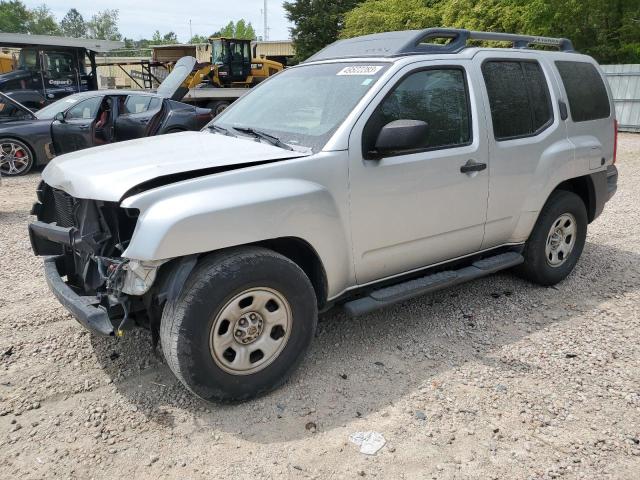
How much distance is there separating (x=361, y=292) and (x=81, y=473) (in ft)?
6.25

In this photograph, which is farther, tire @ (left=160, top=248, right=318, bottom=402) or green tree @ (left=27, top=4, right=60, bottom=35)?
green tree @ (left=27, top=4, right=60, bottom=35)

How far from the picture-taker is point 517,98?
418 cm

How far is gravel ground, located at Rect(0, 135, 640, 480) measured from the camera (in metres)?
2.64

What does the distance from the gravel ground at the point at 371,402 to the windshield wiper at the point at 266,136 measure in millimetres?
1395

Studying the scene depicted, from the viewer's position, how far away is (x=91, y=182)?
2910 millimetres

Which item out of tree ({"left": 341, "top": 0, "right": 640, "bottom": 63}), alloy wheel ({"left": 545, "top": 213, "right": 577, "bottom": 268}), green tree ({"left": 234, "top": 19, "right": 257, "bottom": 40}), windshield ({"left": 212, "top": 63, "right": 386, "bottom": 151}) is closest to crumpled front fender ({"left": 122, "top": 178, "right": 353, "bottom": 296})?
windshield ({"left": 212, "top": 63, "right": 386, "bottom": 151})

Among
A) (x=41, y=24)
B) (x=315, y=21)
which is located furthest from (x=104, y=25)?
(x=315, y=21)

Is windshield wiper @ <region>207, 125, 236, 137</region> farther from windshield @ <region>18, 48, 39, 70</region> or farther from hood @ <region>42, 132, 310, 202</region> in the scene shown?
windshield @ <region>18, 48, 39, 70</region>

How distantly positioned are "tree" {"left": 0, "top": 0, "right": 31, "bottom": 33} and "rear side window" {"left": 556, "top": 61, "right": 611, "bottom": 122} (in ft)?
348

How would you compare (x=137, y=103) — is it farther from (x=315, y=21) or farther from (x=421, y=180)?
(x=315, y=21)

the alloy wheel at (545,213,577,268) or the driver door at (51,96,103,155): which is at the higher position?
the driver door at (51,96,103,155)

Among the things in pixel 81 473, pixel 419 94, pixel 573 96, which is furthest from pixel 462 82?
pixel 81 473

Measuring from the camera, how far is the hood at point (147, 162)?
2.82 meters

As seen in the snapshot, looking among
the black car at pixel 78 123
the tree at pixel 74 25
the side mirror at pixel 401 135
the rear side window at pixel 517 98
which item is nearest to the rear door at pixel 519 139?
the rear side window at pixel 517 98
